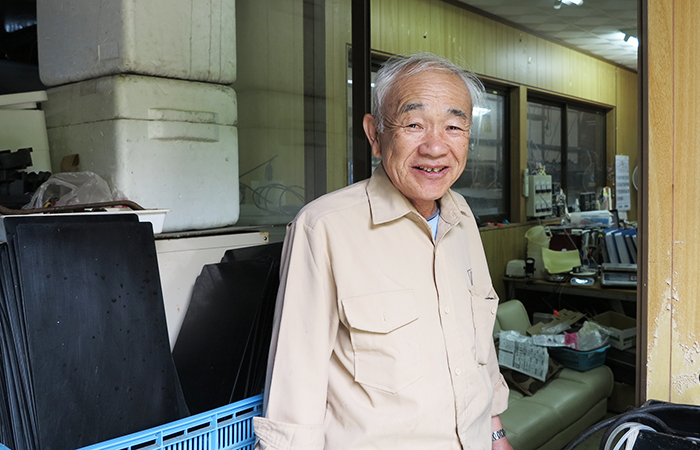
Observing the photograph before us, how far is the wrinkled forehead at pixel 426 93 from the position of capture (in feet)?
3.76

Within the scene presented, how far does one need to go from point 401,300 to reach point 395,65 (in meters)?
0.51

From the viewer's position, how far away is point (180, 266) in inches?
62.6

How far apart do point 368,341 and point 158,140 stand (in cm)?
109

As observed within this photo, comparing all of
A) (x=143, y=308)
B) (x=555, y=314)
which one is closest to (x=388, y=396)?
(x=143, y=308)

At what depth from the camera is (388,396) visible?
106cm

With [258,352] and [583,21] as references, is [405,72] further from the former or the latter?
[583,21]

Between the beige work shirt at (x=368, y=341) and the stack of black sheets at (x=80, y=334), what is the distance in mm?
361

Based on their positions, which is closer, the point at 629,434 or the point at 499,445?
the point at 629,434

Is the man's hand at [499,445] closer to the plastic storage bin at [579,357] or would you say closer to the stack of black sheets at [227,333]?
the stack of black sheets at [227,333]

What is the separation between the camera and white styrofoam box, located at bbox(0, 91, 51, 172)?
6.32 feet

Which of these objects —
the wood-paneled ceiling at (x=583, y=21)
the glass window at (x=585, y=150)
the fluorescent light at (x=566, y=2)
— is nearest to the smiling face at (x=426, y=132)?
the wood-paneled ceiling at (x=583, y=21)

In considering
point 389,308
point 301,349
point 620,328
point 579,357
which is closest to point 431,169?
point 389,308

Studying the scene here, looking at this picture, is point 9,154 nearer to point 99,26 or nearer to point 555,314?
point 99,26

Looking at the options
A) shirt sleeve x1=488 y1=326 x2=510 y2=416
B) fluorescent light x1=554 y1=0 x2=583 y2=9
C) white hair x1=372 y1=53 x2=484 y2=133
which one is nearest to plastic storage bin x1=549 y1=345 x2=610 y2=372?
shirt sleeve x1=488 y1=326 x2=510 y2=416
